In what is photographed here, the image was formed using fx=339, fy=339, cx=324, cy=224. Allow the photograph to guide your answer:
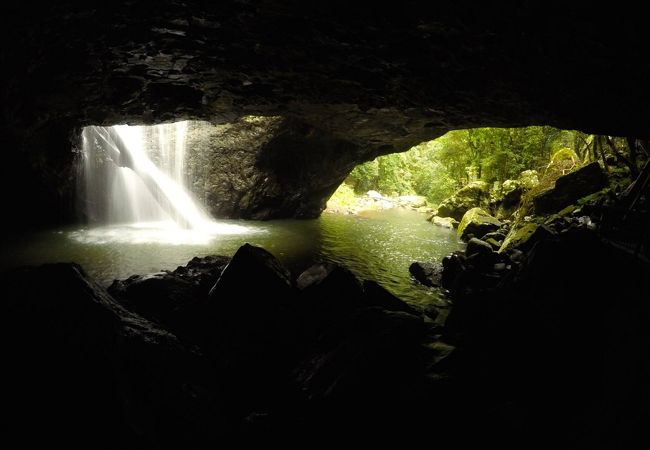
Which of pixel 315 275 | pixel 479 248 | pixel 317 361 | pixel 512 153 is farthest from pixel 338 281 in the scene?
pixel 512 153

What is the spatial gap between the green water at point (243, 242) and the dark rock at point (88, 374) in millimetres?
4617

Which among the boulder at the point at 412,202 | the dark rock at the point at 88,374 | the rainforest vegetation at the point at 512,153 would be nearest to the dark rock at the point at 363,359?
the dark rock at the point at 88,374

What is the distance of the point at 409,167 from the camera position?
4731 cm

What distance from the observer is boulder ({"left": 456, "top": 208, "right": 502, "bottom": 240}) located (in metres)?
16.1

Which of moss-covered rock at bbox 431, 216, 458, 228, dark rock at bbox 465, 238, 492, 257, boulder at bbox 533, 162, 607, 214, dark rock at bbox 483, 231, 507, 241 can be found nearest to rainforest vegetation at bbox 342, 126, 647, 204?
boulder at bbox 533, 162, 607, 214

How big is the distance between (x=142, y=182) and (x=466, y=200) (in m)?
20.2

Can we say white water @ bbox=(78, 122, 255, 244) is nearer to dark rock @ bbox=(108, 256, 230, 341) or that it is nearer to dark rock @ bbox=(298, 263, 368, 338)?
dark rock @ bbox=(108, 256, 230, 341)

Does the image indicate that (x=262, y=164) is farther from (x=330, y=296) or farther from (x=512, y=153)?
(x=512, y=153)

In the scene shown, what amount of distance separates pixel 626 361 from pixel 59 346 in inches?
232

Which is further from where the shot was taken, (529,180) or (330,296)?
(529,180)

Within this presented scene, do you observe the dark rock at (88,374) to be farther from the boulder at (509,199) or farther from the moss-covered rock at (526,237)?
the boulder at (509,199)

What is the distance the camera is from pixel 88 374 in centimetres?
309

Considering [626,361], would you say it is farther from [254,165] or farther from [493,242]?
[254,165]

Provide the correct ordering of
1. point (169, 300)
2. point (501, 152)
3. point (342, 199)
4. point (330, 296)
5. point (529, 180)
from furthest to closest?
point (342, 199), point (501, 152), point (529, 180), point (330, 296), point (169, 300)
